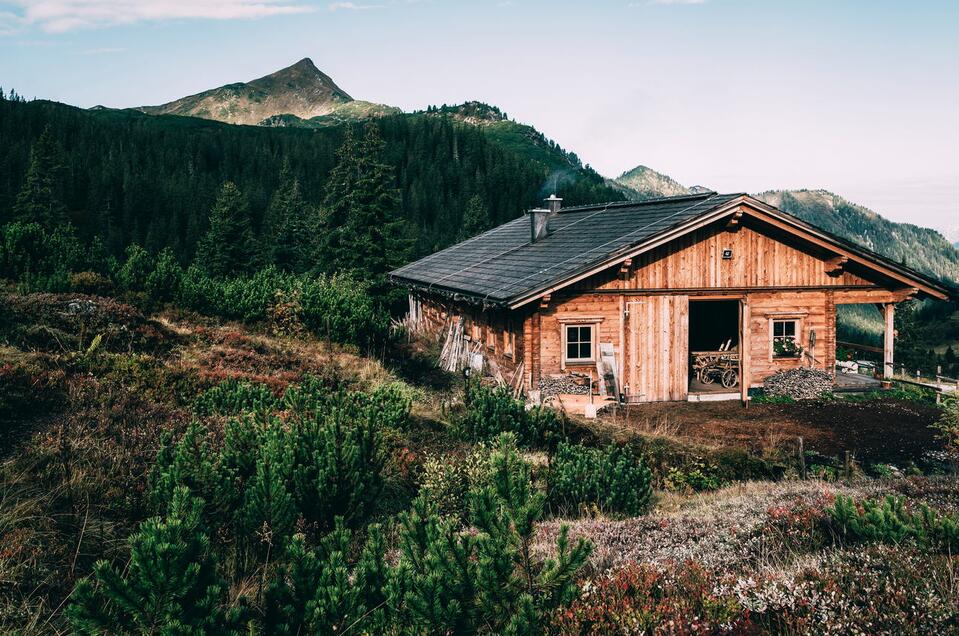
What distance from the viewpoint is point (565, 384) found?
1816 centimetres

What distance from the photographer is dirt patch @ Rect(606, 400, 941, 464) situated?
560 inches

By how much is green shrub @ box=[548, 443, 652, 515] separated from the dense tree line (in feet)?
164

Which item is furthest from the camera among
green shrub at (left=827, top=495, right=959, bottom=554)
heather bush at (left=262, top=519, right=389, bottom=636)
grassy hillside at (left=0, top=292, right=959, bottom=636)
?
green shrub at (left=827, top=495, right=959, bottom=554)

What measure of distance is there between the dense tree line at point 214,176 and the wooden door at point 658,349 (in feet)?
142

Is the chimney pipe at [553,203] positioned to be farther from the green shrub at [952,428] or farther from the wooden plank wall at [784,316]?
the green shrub at [952,428]

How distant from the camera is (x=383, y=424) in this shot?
1124 cm

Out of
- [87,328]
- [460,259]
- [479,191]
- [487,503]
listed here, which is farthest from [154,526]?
[479,191]

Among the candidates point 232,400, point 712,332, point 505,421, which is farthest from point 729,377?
point 232,400

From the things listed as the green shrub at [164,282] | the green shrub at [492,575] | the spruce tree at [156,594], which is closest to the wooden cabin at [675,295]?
the green shrub at [164,282]

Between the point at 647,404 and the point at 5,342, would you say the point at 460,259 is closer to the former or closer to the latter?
the point at 647,404

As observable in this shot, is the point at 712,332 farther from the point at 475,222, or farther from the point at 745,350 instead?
the point at 475,222

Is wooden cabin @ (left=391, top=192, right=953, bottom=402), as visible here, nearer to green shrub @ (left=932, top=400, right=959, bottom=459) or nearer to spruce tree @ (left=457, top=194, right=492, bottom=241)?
green shrub @ (left=932, top=400, right=959, bottom=459)

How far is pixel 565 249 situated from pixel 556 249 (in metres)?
0.63

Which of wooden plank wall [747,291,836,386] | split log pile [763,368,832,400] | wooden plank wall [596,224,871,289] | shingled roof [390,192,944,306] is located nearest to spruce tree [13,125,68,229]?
shingled roof [390,192,944,306]
